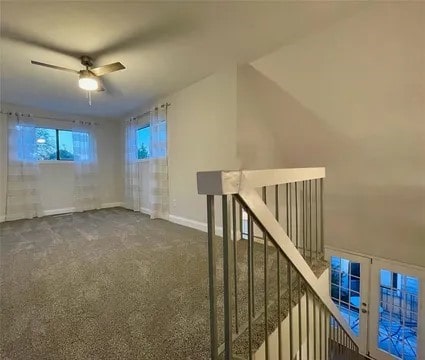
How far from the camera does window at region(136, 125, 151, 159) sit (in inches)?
201

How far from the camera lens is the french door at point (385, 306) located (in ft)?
7.25

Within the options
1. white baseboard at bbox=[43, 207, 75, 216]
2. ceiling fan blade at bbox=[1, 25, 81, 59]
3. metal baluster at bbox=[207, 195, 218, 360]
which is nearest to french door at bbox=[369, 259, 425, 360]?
metal baluster at bbox=[207, 195, 218, 360]

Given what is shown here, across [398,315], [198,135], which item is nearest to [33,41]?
[198,135]

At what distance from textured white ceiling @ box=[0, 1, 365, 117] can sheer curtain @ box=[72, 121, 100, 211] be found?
6.20 ft

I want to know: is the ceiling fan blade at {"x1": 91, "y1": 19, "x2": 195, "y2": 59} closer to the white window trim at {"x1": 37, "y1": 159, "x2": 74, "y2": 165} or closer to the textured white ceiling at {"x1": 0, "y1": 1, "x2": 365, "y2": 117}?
the textured white ceiling at {"x1": 0, "y1": 1, "x2": 365, "y2": 117}

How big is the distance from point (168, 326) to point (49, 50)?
3.01 m

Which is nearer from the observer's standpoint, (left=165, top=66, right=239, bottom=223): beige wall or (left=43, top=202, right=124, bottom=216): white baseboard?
(left=165, top=66, right=239, bottom=223): beige wall

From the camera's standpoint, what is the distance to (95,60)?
110 inches

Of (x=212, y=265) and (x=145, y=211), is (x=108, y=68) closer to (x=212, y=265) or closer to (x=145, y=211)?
(x=212, y=265)

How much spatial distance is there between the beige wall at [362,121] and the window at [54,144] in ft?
15.2

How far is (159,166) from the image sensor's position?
4.40 m

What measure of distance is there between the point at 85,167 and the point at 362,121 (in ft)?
17.9

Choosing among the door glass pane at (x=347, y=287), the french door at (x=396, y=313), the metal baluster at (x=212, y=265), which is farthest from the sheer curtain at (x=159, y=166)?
the metal baluster at (x=212, y=265)

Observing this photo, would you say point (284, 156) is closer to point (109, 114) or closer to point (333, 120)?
point (333, 120)
